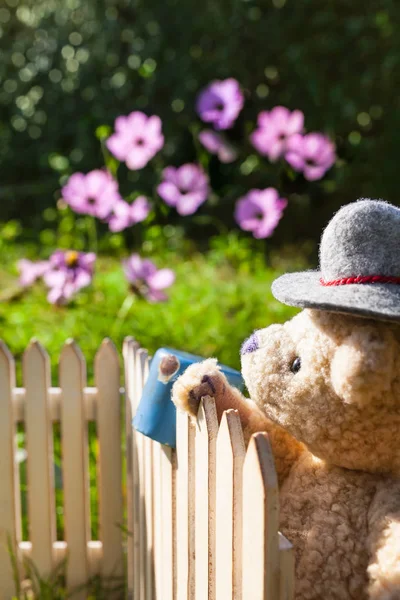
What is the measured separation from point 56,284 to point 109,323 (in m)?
0.57

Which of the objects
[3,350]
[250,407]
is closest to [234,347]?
[3,350]

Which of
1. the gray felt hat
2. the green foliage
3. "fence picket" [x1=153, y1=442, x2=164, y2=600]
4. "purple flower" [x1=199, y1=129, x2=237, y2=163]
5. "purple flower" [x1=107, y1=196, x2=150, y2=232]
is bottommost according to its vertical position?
the green foliage

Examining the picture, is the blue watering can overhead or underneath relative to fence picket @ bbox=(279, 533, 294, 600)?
overhead

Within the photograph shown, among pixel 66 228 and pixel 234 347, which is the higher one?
pixel 66 228

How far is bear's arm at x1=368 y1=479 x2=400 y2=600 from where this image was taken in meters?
1.21

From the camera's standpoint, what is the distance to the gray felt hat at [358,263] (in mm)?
1264

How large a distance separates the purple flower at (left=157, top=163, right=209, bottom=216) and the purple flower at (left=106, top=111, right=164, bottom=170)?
14cm

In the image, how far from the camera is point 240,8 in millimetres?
6062

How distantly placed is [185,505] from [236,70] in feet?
16.3

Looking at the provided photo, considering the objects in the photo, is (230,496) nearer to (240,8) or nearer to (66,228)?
(66,228)

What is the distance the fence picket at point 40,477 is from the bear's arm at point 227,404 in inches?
37.0

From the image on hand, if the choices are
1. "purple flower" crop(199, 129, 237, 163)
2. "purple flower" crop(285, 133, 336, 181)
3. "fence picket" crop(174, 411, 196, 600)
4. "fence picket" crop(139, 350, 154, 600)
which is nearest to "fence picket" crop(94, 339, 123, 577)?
"fence picket" crop(139, 350, 154, 600)

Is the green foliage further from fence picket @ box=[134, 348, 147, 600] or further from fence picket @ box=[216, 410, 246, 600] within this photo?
fence picket @ box=[216, 410, 246, 600]

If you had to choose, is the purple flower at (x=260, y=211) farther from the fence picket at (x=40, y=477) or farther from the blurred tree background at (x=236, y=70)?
the blurred tree background at (x=236, y=70)
